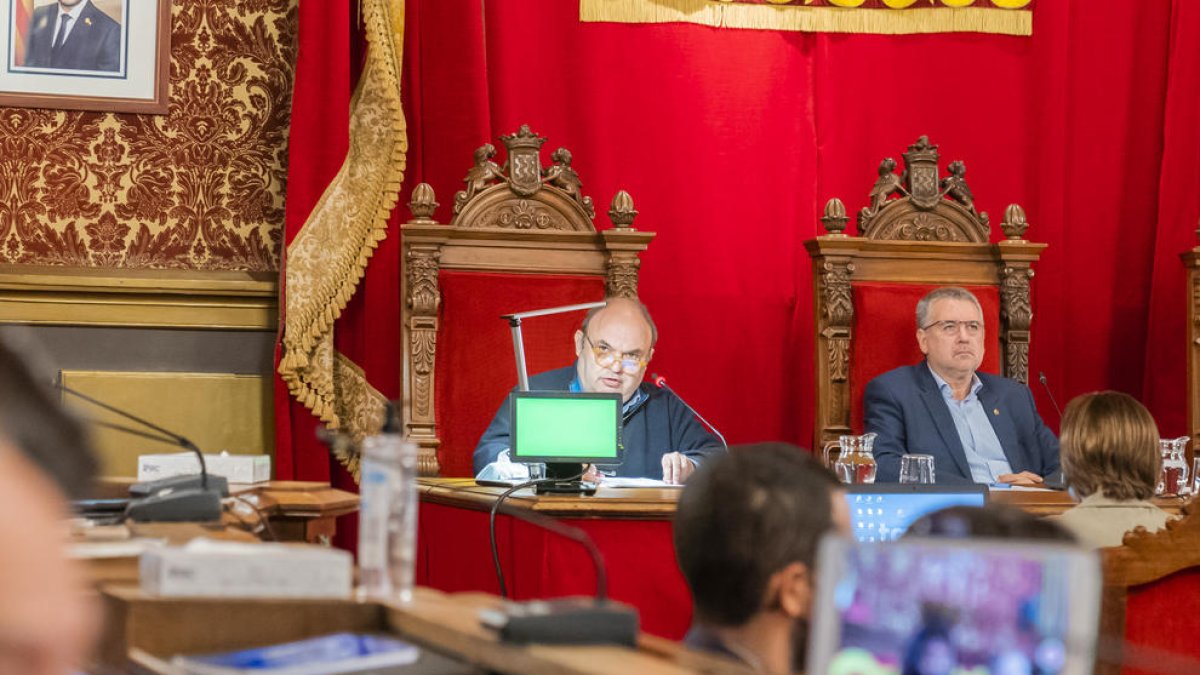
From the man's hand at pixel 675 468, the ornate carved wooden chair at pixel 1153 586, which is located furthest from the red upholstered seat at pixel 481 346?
the ornate carved wooden chair at pixel 1153 586

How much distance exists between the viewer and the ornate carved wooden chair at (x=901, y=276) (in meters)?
4.64

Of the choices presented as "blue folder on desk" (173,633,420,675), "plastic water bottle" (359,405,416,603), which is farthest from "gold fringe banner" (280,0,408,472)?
"blue folder on desk" (173,633,420,675)

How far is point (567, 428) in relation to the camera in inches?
136

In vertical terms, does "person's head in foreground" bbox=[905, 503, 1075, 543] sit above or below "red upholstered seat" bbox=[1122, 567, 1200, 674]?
above

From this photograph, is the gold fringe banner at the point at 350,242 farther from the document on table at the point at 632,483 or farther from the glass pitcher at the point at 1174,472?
the glass pitcher at the point at 1174,472

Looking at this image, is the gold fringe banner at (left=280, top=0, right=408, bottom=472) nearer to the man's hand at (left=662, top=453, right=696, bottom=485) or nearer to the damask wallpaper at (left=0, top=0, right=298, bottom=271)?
the damask wallpaper at (left=0, top=0, right=298, bottom=271)

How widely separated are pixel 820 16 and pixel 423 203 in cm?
154

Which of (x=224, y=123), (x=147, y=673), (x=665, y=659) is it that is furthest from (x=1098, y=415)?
(x=224, y=123)

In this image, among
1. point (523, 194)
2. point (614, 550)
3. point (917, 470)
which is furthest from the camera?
point (523, 194)

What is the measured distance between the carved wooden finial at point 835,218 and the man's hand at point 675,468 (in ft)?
3.65

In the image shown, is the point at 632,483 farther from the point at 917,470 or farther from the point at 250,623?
the point at 250,623

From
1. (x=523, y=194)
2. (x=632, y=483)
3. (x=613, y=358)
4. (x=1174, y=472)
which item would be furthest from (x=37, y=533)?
(x=523, y=194)

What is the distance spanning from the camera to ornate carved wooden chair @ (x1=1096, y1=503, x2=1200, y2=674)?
240 cm

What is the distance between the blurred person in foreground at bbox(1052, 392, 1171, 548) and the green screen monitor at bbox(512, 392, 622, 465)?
0.99 metres
